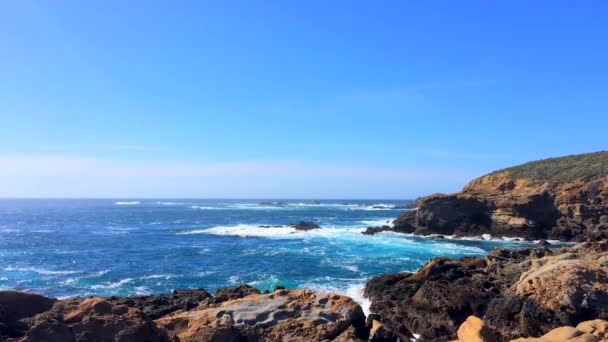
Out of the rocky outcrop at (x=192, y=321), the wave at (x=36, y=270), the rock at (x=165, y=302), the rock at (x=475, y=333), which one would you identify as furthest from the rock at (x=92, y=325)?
the wave at (x=36, y=270)

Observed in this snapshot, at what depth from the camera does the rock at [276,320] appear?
1080 centimetres

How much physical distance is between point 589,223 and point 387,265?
90.9 feet

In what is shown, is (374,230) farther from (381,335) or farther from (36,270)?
(381,335)

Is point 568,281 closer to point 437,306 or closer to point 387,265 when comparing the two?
point 437,306

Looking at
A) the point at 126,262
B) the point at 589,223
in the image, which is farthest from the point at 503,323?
the point at 589,223

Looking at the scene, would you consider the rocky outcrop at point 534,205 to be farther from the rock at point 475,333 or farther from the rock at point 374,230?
the rock at point 475,333

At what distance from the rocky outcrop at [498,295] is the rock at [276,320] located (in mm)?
3288

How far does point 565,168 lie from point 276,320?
58.1m

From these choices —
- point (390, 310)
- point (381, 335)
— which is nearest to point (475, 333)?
point (381, 335)

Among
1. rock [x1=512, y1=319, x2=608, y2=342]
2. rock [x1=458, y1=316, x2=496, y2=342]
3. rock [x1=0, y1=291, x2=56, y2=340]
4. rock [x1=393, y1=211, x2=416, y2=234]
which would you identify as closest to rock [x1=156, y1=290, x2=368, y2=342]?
rock [x1=458, y1=316, x2=496, y2=342]

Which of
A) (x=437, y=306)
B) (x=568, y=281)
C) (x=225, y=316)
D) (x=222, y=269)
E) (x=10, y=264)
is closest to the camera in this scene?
(x=225, y=316)

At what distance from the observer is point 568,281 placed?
1573 centimetres

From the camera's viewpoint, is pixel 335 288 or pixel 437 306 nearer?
pixel 437 306

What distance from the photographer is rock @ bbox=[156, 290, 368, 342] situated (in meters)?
10.8
